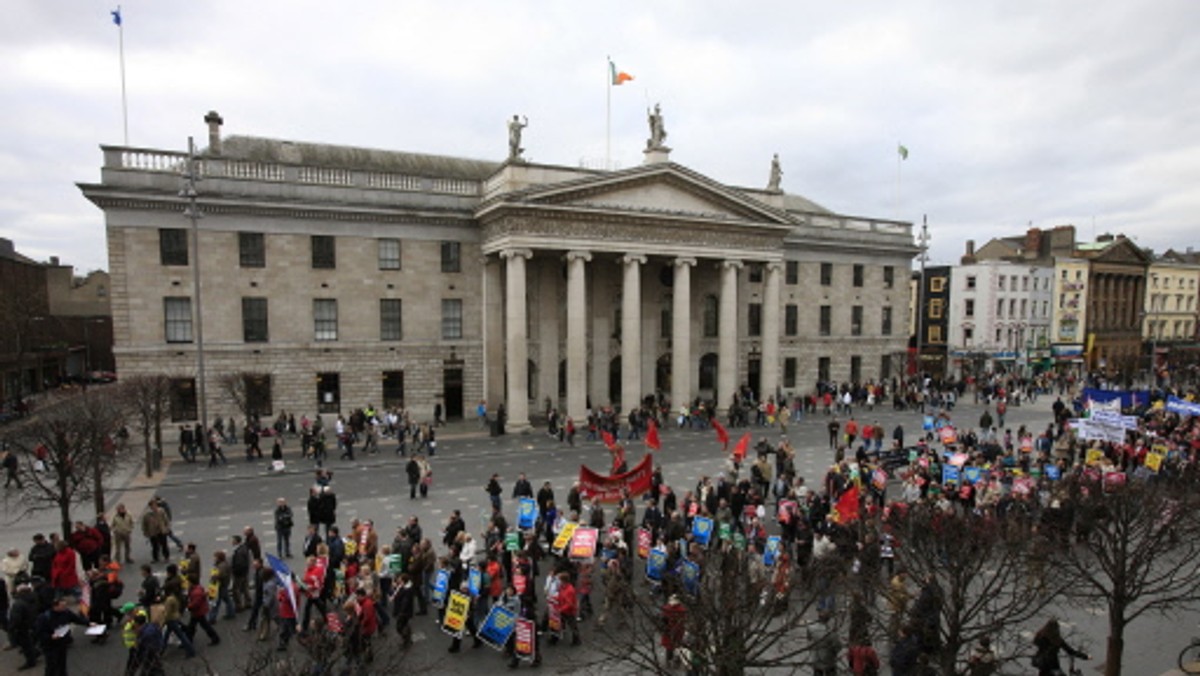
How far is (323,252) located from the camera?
3444cm

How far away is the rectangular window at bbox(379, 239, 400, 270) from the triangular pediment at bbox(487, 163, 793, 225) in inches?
268

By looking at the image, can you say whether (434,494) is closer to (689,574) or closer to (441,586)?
(441,586)

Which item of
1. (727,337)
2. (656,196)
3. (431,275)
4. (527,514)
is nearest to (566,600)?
(527,514)

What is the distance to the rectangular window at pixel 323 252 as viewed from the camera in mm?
34219

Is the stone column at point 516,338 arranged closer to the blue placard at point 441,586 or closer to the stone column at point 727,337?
the stone column at point 727,337

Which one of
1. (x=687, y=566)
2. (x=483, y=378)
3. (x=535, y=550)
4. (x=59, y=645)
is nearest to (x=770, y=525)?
(x=535, y=550)

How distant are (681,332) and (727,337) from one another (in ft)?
10.9

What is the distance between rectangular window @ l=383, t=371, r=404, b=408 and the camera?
1425 inches

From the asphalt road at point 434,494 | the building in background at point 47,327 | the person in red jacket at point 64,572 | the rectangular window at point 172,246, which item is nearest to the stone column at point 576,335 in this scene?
the asphalt road at point 434,494

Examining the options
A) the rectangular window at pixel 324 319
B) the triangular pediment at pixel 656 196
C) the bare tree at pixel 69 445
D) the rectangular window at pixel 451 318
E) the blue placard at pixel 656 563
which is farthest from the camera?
the rectangular window at pixel 451 318

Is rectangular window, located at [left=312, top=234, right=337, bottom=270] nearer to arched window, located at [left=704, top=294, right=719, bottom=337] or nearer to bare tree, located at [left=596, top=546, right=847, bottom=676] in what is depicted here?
arched window, located at [left=704, top=294, right=719, bottom=337]

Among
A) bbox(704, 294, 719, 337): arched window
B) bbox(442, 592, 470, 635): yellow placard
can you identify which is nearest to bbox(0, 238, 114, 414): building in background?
bbox(442, 592, 470, 635): yellow placard

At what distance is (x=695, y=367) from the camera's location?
4334 cm

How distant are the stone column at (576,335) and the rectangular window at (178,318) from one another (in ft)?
60.2
